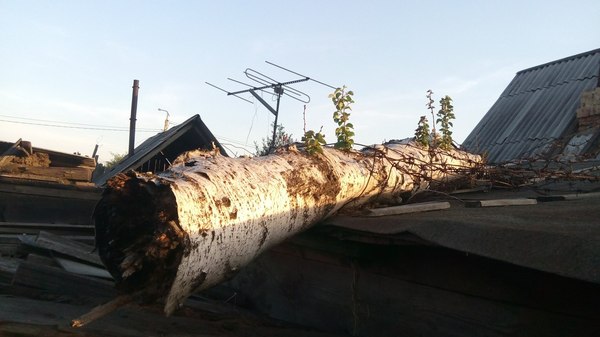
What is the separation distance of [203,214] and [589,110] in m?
8.35

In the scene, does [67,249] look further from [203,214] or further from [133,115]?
[133,115]

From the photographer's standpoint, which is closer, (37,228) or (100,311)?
(100,311)

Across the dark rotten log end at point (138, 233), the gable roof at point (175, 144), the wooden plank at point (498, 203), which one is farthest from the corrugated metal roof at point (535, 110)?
the dark rotten log end at point (138, 233)

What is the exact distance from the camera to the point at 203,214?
2.41m

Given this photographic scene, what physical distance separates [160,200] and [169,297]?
46cm

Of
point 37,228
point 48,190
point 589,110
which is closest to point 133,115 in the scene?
point 48,190

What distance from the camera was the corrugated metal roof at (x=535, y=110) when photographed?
9.52 m

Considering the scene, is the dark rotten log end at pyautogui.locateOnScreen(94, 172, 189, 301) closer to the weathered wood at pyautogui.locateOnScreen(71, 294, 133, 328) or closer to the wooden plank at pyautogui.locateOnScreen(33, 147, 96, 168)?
the weathered wood at pyautogui.locateOnScreen(71, 294, 133, 328)

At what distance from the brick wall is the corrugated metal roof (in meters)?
0.39

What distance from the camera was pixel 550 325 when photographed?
253 centimetres

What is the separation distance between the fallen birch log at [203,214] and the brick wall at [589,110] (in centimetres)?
686

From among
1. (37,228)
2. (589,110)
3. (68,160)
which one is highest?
(589,110)

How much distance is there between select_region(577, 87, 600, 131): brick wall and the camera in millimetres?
8555

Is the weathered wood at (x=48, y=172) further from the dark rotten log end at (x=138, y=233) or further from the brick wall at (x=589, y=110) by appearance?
the brick wall at (x=589, y=110)
